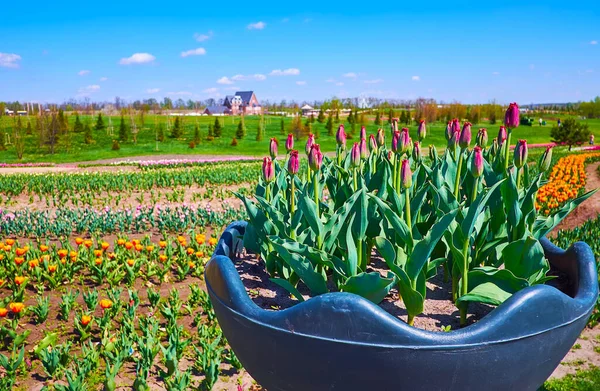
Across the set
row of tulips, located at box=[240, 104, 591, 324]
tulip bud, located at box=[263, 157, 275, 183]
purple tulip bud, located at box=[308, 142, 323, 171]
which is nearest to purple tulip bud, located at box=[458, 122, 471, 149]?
row of tulips, located at box=[240, 104, 591, 324]

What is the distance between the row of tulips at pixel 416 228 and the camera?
50.5 inches

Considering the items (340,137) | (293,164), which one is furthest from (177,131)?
(293,164)

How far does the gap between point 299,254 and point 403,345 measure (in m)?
0.54

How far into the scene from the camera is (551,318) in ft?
3.39

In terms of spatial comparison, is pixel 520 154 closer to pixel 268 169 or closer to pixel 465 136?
pixel 465 136

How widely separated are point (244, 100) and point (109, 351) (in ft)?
274

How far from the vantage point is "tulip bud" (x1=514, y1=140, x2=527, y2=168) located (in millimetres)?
1565

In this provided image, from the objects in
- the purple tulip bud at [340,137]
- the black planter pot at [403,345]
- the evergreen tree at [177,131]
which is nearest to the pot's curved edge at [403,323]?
the black planter pot at [403,345]

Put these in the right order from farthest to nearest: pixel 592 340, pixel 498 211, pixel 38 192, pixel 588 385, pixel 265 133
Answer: pixel 265 133
pixel 38 192
pixel 592 340
pixel 588 385
pixel 498 211

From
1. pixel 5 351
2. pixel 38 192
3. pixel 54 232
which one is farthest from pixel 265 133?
pixel 5 351

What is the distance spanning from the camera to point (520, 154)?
1.58 m

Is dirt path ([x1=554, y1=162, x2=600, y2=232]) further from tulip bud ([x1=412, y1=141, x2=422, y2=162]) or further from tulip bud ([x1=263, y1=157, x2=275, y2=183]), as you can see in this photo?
tulip bud ([x1=263, y1=157, x2=275, y2=183])

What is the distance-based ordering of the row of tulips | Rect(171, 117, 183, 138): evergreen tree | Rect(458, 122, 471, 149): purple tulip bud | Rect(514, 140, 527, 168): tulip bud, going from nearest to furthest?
the row of tulips → Rect(514, 140, 527, 168): tulip bud → Rect(458, 122, 471, 149): purple tulip bud → Rect(171, 117, 183, 138): evergreen tree

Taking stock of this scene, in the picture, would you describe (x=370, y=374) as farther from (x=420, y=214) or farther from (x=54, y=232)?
(x=54, y=232)
